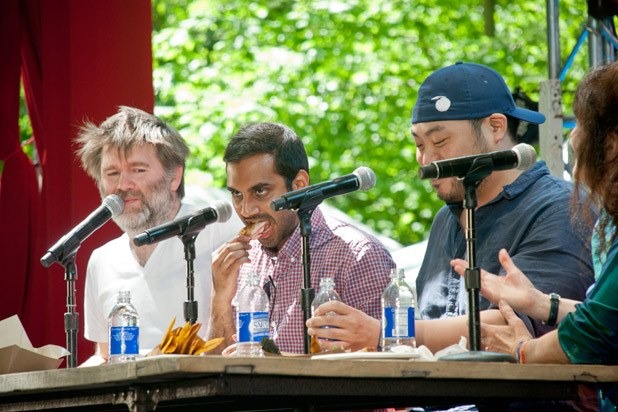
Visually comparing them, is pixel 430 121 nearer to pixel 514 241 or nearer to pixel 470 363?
pixel 514 241

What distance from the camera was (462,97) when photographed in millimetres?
4098

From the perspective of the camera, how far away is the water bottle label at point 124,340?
12.1 feet

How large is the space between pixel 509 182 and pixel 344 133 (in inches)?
413

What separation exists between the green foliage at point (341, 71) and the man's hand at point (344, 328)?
9980 millimetres

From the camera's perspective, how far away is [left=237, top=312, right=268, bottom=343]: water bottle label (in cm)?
346

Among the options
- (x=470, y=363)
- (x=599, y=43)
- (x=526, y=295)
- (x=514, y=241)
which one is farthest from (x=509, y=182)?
(x=599, y=43)

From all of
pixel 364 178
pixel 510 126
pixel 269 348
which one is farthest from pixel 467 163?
pixel 510 126

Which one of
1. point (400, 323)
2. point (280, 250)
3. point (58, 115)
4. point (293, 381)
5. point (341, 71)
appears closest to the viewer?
point (293, 381)

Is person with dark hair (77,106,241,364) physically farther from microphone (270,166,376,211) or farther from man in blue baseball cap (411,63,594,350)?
microphone (270,166,376,211)

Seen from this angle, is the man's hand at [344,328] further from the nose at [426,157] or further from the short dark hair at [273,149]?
the short dark hair at [273,149]

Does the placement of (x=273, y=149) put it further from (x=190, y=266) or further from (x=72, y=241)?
(x=72, y=241)

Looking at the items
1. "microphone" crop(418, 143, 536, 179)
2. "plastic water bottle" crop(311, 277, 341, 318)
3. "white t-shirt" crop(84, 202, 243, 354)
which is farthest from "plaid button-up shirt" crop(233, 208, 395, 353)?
"microphone" crop(418, 143, 536, 179)

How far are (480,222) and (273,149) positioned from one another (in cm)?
94

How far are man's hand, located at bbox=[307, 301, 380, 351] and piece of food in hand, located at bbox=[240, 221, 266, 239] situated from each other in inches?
35.9
